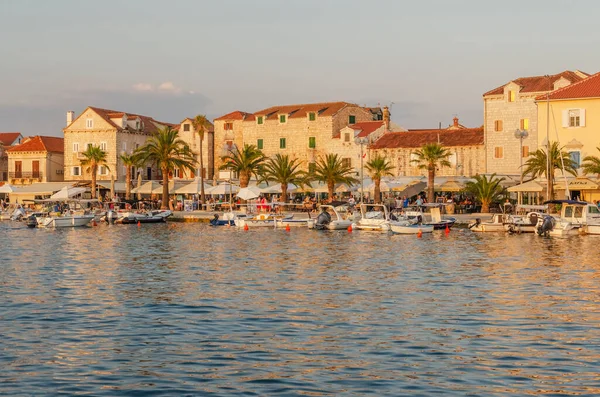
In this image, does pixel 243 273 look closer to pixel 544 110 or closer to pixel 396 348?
pixel 396 348

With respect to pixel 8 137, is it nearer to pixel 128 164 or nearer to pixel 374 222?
pixel 128 164

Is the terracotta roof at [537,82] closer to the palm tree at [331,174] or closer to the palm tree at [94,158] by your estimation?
the palm tree at [331,174]

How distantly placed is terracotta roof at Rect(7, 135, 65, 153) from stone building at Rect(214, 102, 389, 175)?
72.7 feet

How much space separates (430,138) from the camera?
303 ft

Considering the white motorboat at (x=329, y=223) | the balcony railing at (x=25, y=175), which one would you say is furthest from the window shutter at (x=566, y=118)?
the balcony railing at (x=25, y=175)

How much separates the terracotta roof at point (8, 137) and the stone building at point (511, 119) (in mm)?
69937

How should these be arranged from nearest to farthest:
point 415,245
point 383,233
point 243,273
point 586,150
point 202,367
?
point 202,367 → point 243,273 → point 415,245 → point 383,233 → point 586,150

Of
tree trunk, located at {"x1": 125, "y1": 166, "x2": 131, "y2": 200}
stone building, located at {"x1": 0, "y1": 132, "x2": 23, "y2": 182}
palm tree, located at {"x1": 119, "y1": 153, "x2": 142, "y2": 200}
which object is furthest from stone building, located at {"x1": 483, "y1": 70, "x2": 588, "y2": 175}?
stone building, located at {"x1": 0, "y1": 132, "x2": 23, "y2": 182}

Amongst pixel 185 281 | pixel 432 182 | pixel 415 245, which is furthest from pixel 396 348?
pixel 432 182

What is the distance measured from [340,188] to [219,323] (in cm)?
6594

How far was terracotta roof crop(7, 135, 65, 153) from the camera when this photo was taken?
4535 inches

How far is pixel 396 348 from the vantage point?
62.8ft

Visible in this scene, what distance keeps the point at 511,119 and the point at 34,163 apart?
6040cm

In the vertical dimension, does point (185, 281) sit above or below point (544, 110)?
below
